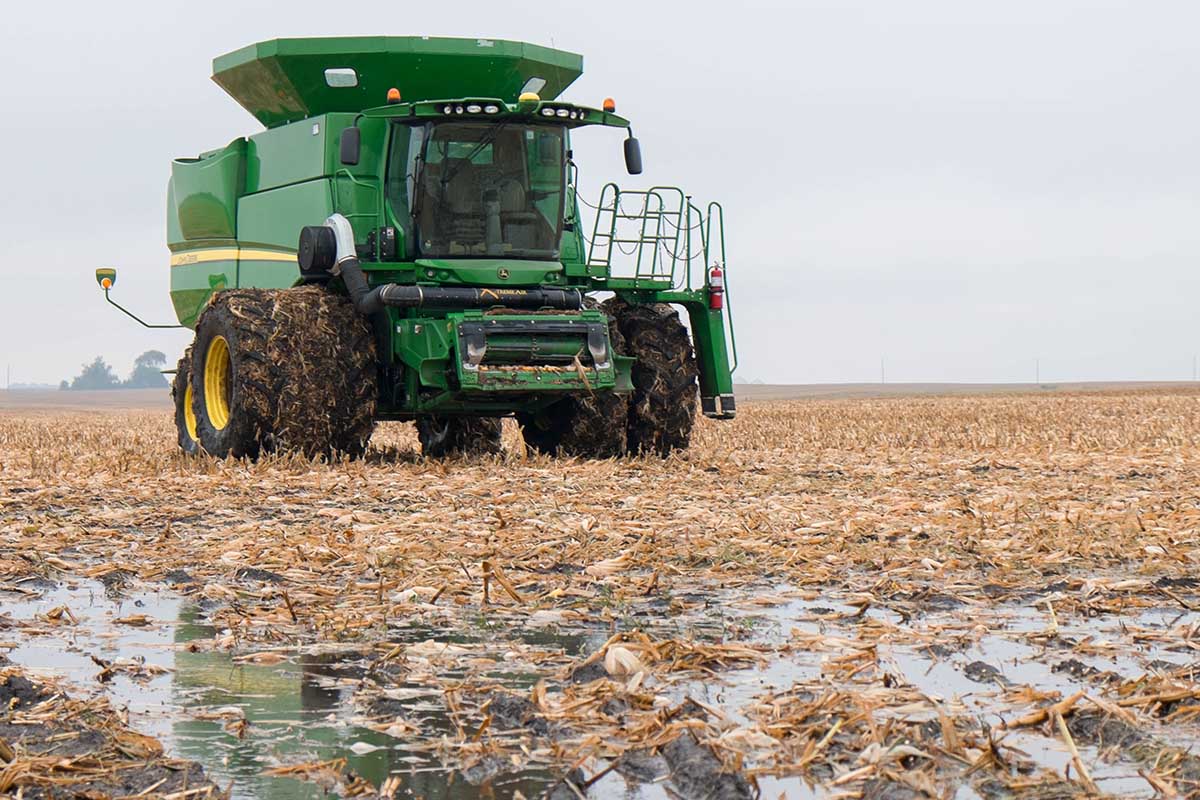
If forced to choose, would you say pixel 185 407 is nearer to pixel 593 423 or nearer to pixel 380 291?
pixel 380 291

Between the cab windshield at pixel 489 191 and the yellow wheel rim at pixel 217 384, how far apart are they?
6.91 ft

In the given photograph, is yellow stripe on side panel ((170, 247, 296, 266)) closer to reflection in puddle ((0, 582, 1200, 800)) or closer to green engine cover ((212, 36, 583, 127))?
green engine cover ((212, 36, 583, 127))

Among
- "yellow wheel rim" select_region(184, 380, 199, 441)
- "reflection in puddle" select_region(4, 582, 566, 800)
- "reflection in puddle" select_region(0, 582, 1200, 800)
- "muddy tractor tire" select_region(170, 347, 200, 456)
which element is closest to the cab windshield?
"muddy tractor tire" select_region(170, 347, 200, 456)

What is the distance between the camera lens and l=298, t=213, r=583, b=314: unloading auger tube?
1401 centimetres

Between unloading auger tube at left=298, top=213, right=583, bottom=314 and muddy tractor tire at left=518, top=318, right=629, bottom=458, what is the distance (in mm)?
687

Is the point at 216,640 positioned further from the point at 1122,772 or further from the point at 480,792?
the point at 1122,772

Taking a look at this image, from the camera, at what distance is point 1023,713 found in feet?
15.4

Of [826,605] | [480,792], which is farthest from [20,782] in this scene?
[826,605]

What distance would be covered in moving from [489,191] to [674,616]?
9143 millimetres

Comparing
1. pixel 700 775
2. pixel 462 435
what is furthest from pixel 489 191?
pixel 700 775

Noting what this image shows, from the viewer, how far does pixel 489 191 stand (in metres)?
15.0

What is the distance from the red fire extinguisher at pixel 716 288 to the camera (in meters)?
15.6

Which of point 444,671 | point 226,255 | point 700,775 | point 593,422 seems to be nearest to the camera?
point 700,775

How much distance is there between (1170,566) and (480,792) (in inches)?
191
